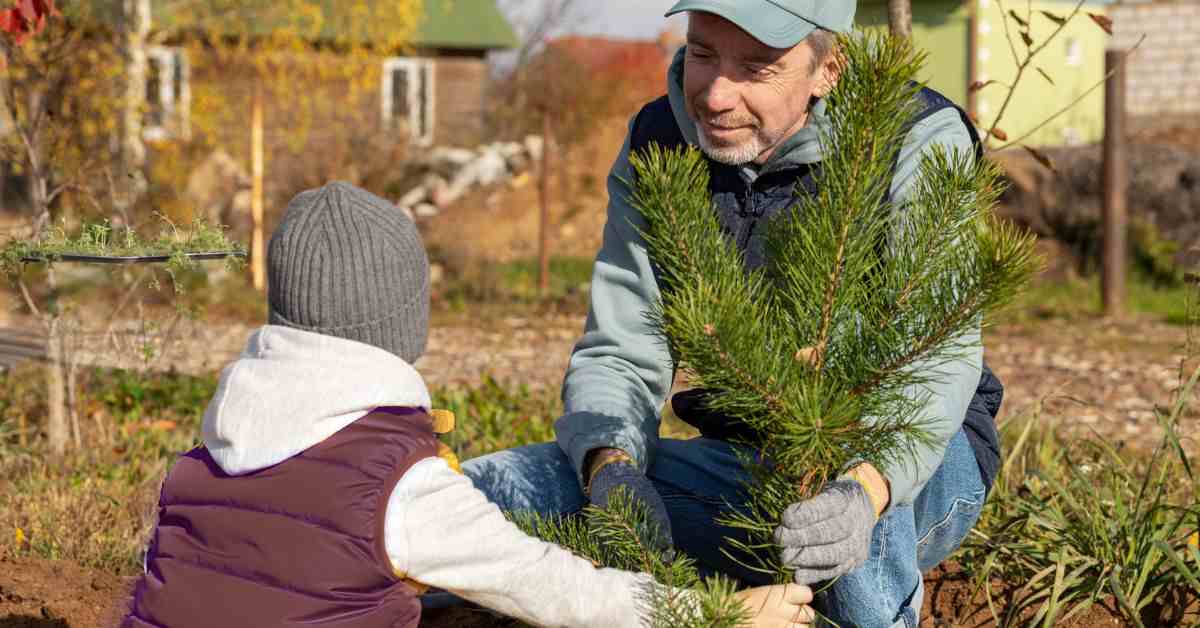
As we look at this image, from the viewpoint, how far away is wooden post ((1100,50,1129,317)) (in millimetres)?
8156

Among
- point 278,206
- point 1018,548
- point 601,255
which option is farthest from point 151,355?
point 278,206

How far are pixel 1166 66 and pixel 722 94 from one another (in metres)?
16.1

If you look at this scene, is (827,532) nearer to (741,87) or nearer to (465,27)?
(741,87)

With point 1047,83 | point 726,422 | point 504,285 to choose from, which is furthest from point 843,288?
point 1047,83

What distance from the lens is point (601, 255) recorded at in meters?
2.75

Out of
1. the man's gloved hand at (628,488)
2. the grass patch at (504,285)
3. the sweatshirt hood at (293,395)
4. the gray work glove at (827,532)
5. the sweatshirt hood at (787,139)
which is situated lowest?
the grass patch at (504,285)

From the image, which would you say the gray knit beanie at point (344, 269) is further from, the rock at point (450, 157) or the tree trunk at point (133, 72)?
the rock at point (450, 157)

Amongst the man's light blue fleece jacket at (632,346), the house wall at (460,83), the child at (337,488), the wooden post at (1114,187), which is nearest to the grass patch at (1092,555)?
the man's light blue fleece jacket at (632,346)

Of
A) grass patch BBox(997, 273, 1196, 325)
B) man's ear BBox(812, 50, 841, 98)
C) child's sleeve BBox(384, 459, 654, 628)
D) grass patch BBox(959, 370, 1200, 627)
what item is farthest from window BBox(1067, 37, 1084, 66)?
child's sleeve BBox(384, 459, 654, 628)

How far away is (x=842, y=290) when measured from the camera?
69.1 inches

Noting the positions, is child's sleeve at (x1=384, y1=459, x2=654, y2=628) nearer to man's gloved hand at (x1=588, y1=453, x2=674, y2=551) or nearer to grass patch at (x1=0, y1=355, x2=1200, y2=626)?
man's gloved hand at (x1=588, y1=453, x2=674, y2=551)

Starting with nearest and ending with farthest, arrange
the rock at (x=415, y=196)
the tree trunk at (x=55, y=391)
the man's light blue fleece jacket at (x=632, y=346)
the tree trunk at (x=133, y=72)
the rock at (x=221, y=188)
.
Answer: the man's light blue fleece jacket at (x=632, y=346), the tree trunk at (x=55, y=391), the tree trunk at (x=133, y=72), the rock at (x=221, y=188), the rock at (x=415, y=196)

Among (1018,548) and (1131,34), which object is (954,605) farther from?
(1131,34)

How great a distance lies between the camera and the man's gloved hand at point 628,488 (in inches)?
84.7
